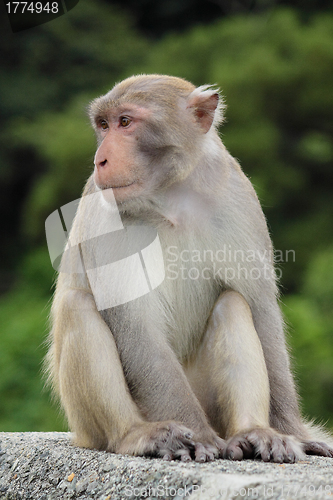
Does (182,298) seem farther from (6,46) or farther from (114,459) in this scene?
(6,46)

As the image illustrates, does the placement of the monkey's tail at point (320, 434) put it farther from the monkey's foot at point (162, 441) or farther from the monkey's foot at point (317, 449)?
the monkey's foot at point (162, 441)

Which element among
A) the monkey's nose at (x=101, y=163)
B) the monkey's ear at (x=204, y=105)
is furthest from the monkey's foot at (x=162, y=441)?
the monkey's ear at (x=204, y=105)

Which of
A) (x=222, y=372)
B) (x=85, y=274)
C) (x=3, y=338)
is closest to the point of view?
(x=222, y=372)

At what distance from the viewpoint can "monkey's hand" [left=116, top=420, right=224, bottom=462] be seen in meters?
3.39

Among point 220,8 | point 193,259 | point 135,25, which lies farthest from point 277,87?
point 193,259

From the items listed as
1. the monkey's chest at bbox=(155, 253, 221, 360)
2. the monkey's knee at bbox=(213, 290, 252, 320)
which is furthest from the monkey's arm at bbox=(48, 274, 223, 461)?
the monkey's knee at bbox=(213, 290, 252, 320)

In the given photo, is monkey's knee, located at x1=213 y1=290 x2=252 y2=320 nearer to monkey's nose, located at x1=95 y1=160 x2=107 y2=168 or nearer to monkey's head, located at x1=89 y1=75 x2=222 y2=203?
monkey's head, located at x1=89 y1=75 x2=222 y2=203

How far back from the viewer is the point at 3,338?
9023 mm

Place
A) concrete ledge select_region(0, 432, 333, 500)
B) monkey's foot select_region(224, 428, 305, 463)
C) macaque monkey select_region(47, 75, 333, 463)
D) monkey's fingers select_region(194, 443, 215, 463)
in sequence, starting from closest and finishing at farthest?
concrete ledge select_region(0, 432, 333, 500) → monkey's fingers select_region(194, 443, 215, 463) → monkey's foot select_region(224, 428, 305, 463) → macaque monkey select_region(47, 75, 333, 463)

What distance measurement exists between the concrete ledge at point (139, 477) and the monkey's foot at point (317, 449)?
0.20 metres

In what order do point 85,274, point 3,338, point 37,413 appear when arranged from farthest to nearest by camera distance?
point 3,338 < point 37,413 < point 85,274

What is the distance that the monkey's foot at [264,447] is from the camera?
134 inches

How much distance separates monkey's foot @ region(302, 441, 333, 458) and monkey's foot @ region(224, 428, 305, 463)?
0.32m

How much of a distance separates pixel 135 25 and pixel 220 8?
67.1 inches
